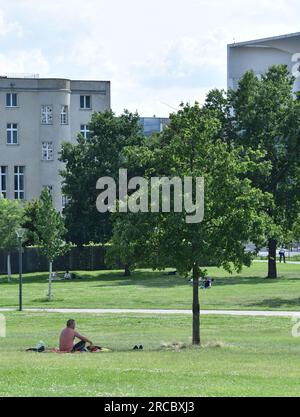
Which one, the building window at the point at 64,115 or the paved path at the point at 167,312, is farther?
the building window at the point at 64,115

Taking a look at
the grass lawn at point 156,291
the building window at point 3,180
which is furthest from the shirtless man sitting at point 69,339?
the building window at point 3,180

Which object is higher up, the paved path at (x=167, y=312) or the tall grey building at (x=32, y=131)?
the tall grey building at (x=32, y=131)

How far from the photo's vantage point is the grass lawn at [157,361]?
16.3 metres

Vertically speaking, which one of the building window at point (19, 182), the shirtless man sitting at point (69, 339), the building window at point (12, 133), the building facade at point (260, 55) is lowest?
the shirtless man sitting at point (69, 339)

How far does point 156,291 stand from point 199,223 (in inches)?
1196

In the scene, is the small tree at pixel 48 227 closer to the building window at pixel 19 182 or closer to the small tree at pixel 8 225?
the small tree at pixel 8 225

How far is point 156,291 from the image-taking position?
59812mm

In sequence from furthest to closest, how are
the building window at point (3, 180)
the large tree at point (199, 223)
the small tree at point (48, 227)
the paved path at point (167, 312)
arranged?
the building window at point (3, 180) → the small tree at point (48, 227) → the paved path at point (167, 312) → the large tree at point (199, 223)

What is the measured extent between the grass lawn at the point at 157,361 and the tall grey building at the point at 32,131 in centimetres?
5611

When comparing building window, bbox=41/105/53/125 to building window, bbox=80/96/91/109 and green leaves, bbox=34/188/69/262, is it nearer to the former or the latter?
building window, bbox=80/96/91/109

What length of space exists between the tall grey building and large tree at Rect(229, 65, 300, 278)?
27446mm
